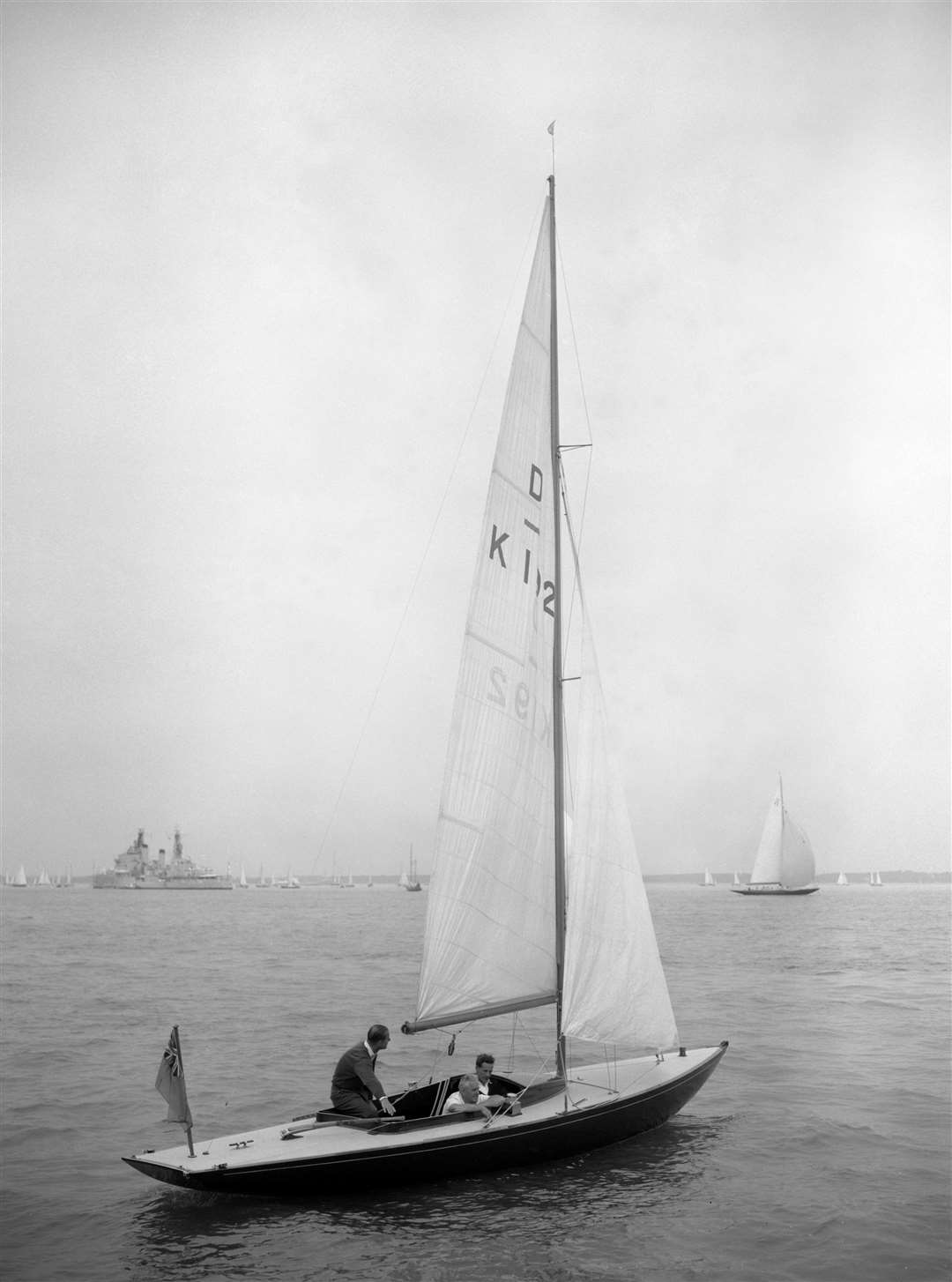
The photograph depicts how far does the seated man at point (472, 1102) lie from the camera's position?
38.4 ft

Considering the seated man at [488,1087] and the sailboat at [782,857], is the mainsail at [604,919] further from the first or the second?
the sailboat at [782,857]

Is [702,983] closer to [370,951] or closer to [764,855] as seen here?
[370,951]

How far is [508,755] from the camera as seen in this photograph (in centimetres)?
1306

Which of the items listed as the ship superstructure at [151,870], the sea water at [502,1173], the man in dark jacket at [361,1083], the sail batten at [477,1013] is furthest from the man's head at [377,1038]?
the ship superstructure at [151,870]

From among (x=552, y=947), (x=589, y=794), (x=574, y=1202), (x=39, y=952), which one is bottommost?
(x=39, y=952)

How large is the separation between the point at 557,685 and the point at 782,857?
91.4 m

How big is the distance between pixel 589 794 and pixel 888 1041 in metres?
14.5

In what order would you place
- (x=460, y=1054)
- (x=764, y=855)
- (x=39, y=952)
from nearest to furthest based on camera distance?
(x=460, y=1054), (x=39, y=952), (x=764, y=855)

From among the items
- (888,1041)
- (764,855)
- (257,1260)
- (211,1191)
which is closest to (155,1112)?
(211,1191)

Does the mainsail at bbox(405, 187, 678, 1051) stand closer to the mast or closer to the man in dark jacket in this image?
the mast

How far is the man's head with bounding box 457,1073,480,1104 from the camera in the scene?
465 inches

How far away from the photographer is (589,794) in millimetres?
13484

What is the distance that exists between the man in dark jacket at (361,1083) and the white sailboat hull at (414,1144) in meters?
0.29

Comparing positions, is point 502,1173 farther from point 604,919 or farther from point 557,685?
point 557,685
